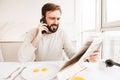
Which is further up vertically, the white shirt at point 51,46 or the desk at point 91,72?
the desk at point 91,72

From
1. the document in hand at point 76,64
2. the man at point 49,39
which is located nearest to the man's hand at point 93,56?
the document in hand at point 76,64

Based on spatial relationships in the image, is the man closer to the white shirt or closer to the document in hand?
the white shirt

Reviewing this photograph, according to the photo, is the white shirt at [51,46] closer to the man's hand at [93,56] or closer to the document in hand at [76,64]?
the man's hand at [93,56]

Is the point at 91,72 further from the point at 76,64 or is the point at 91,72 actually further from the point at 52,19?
the point at 52,19


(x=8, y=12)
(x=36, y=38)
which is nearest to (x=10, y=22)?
(x=8, y=12)

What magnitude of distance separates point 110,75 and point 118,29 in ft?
2.96

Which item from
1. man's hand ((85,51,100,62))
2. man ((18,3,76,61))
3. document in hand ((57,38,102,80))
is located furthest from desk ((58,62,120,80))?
man ((18,3,76,61))

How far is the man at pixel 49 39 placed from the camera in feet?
5.29

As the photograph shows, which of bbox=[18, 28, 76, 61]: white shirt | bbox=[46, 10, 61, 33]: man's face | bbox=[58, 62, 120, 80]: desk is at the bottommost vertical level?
bbox=[18, 28, 76, 61]: white shirt

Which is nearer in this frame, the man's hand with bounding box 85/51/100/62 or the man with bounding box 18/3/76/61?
the man's hand with bounding box 85/51/100/62

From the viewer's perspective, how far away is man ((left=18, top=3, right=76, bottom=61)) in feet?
5.29

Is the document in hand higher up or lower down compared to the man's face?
lower down

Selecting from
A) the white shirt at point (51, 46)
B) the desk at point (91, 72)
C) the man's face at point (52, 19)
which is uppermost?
the man's face at point (52, 19)

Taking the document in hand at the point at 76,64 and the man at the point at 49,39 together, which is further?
the man at the point at 49,39
